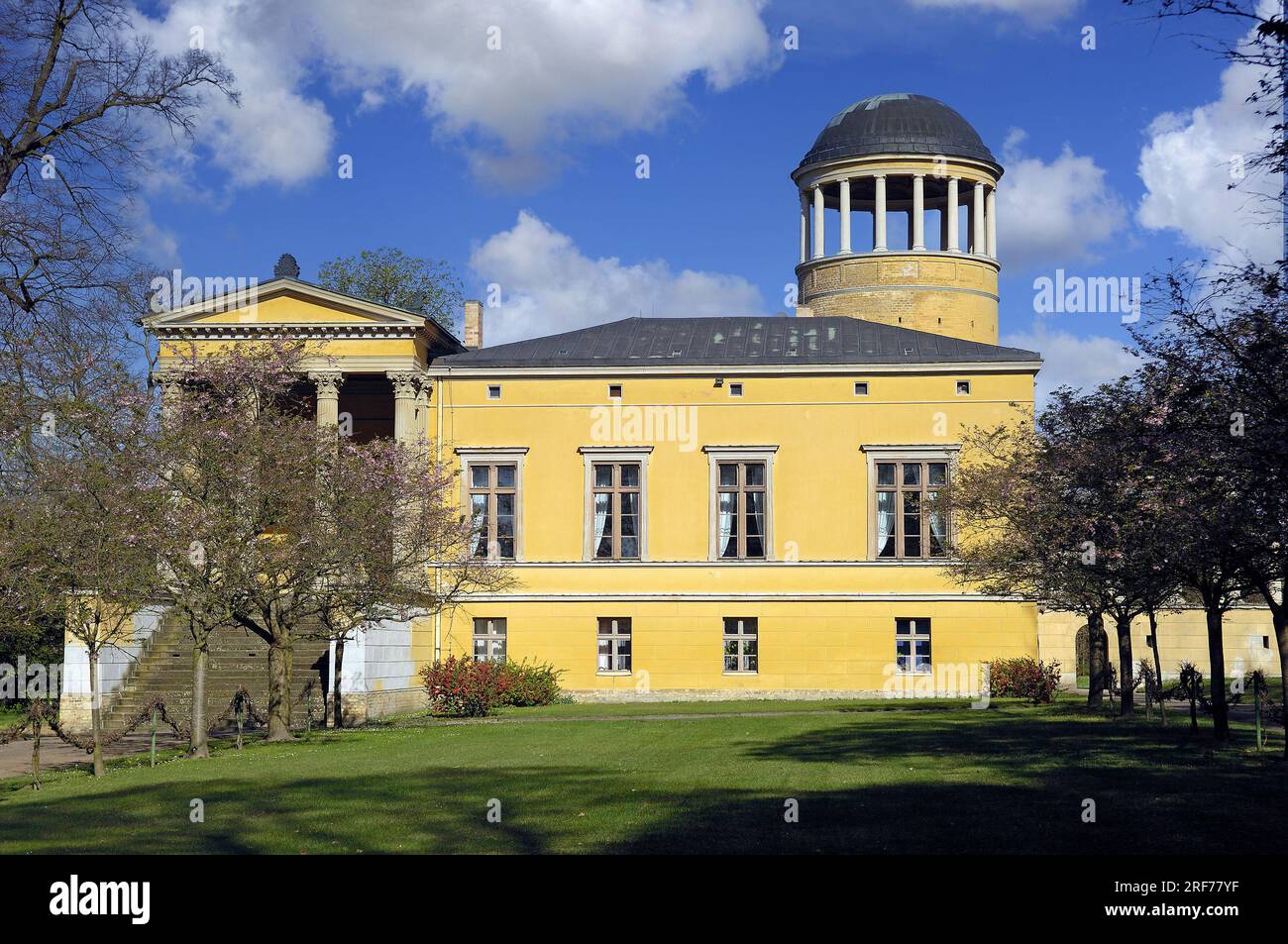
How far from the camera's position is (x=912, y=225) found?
62344mm

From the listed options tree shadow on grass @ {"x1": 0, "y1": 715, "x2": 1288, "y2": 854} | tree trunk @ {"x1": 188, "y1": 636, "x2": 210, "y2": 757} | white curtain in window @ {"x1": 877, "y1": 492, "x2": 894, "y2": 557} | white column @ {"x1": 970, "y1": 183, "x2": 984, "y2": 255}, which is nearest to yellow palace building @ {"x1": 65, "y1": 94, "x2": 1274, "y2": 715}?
white curtain in window @ {"x1": 877, "y1": 492, "x2": 894, "y2": 557}

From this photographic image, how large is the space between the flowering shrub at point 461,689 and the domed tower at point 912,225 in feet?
86.7

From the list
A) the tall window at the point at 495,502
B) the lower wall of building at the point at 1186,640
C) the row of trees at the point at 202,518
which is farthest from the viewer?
the lower wall of building at the point at 1186,640

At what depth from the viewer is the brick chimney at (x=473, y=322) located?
52.8 meters

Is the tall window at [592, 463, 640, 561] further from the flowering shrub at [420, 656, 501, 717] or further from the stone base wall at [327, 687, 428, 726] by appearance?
the flowering shrub at [420, 656, 501, 717]

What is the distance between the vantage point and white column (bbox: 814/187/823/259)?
199ft

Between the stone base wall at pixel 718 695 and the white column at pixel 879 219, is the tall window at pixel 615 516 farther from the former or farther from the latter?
the white column at pixel 879 219

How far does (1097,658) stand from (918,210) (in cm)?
2447

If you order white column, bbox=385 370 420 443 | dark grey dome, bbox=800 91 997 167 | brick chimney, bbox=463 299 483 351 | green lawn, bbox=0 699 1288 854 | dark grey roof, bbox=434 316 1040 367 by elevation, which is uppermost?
dark grey dome, bbox=800 91 997 167

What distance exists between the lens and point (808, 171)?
61.2m

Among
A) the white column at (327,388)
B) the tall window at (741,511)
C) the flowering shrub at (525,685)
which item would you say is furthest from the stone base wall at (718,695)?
the white column at (327,388)

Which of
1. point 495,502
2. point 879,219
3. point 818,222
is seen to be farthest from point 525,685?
point 879,219

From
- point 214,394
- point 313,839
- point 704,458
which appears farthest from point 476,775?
point 704,458

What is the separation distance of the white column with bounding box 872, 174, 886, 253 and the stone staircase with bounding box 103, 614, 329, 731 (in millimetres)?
30485
